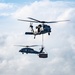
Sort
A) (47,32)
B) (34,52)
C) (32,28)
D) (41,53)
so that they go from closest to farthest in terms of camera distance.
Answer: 1. (47,32)
2. (41,53)
3. (32,28)
4. (34,52)

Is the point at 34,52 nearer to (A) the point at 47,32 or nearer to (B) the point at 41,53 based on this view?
(B) the point at 41,53

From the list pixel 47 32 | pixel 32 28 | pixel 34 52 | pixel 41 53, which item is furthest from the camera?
pixel 34 52

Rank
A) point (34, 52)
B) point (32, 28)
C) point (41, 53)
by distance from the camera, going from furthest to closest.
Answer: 1. point (34, 52)
2. point (32, 28)
3. point (41, 53)

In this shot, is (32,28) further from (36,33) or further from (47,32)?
(47,32)

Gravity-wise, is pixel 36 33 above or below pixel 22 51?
above

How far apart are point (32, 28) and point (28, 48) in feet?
61.3

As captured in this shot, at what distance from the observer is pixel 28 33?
159125mm

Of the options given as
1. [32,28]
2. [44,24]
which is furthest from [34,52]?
[44,24]

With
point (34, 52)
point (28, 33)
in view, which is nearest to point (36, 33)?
point (28, 33)

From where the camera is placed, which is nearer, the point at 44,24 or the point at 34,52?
the point at 44,24

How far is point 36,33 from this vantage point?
153125mm

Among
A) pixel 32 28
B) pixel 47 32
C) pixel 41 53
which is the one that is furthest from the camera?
pixel 32 28

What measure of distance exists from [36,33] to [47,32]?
463 inches

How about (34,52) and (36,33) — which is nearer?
(36,33)
